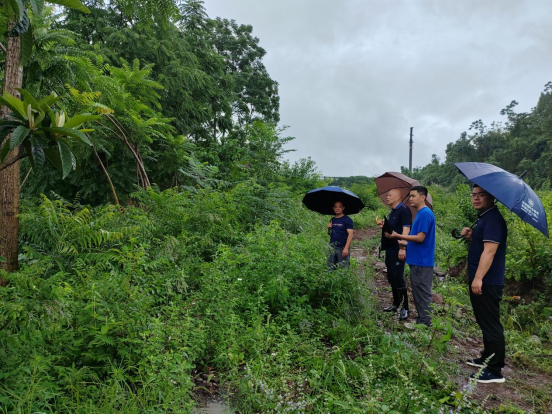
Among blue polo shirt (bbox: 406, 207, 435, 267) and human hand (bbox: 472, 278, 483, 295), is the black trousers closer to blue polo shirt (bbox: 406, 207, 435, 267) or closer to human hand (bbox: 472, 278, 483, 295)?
blue polo shirt (bbox: 406, 207, 435, 267)

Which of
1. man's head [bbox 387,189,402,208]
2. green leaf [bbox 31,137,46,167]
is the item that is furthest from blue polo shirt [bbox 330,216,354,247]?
green leaf [bbox 31,137,46,167]

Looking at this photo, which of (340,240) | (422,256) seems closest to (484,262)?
(422,256)

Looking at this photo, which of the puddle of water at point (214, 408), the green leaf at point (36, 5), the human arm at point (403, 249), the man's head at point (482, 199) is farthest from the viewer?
the human arm at point (403, 249)

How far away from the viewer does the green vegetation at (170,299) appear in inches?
91.6

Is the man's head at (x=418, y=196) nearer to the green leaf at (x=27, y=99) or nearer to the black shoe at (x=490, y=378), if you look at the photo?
the black shoe at (x=490, y=378)

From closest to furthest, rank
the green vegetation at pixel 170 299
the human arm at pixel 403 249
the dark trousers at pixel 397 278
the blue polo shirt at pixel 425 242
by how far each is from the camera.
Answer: the green vegetation at pixel 170 299 < the blue polo shirt at pixel 425 242 < the human arm at pixel 403 249 < the dark trousers at pixel 397 278

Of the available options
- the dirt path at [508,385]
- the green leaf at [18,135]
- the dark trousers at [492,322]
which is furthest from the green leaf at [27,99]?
the dark trousers at [492,322]

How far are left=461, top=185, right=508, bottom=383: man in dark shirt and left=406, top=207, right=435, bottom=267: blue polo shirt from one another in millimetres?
736

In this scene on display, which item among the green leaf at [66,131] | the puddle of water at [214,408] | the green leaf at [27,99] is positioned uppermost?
the green leaf at [27,99]

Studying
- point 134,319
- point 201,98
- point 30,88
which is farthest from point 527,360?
point 201,98

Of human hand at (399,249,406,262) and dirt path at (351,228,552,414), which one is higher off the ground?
human hand at (399,249,406,262)

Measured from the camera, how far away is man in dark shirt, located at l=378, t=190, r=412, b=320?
4.60 meters

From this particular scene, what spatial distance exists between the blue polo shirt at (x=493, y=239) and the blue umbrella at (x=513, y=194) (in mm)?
212

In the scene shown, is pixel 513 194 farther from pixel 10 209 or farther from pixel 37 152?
pixel 10 209
